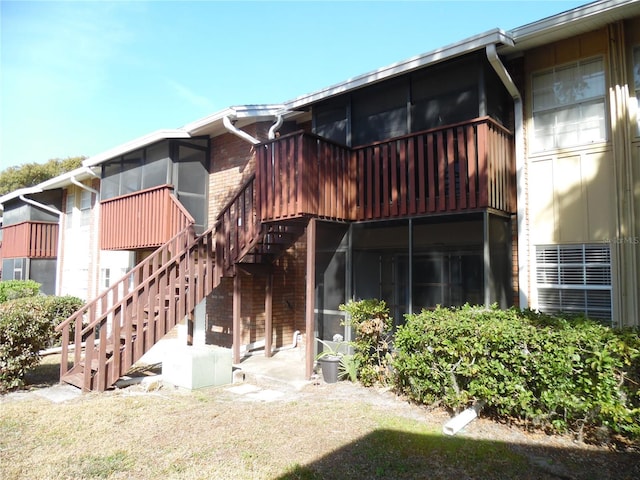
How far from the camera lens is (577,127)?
265 inches

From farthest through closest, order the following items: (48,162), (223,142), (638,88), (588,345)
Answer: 1. (48,162)
2. (223,142)
3. (638,88)
4. (588,345)

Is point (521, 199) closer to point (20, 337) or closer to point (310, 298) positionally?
point (310, 298)

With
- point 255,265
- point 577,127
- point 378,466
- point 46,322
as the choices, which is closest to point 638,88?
point 577,127

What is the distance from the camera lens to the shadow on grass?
390 cm

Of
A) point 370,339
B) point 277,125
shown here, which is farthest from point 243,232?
point 370,339

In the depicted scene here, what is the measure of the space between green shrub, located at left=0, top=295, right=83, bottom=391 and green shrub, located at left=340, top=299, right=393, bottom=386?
4.82m

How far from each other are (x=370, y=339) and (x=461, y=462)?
3168 mm

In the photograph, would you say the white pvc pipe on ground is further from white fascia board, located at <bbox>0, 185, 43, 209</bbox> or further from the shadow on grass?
white fascia board, located at <bbox>0, 185, 43, 209</bbox>

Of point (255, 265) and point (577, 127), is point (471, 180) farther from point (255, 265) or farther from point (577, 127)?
point (255, 265)

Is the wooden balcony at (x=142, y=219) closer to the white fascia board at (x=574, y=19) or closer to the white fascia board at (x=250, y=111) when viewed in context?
the white fascia board at (x=250, y=111)

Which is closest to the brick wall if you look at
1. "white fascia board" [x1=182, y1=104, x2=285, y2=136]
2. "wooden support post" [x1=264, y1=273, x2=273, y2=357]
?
"white fascia board" [x1=182, y1=104, x2=285, y2=136]

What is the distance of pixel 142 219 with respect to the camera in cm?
1148

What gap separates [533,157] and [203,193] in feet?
26.4

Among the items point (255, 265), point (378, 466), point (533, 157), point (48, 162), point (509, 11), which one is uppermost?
point (48, 162)
